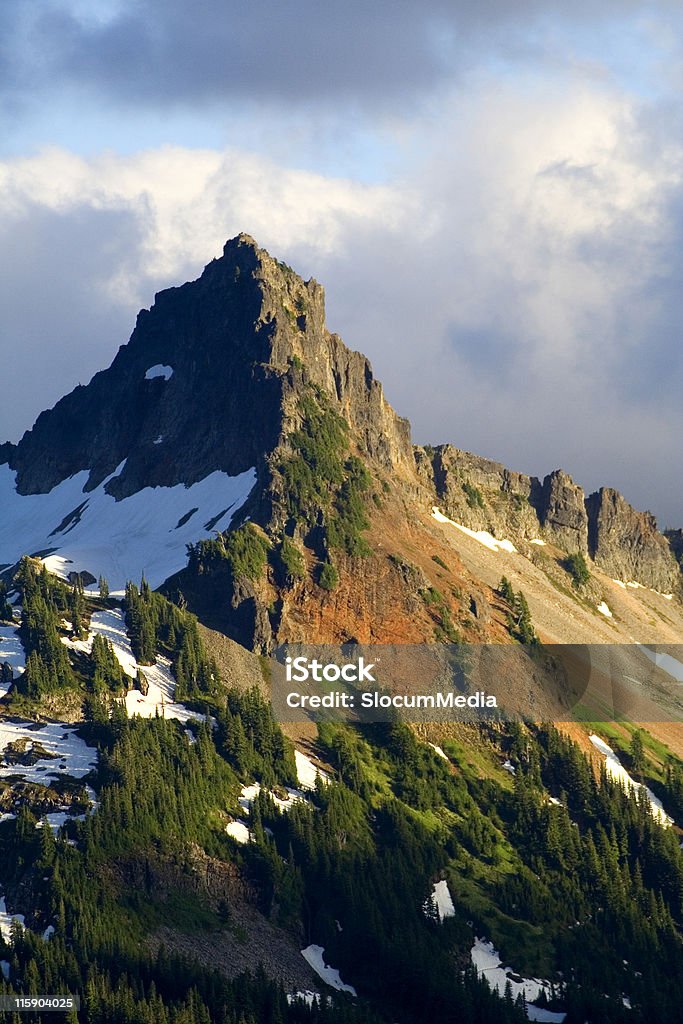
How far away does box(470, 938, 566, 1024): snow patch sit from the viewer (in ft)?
588

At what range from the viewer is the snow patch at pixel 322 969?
176500 millimetres

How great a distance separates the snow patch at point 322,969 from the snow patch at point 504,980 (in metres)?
16.6

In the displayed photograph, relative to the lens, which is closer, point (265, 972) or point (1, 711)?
point (265, 972)

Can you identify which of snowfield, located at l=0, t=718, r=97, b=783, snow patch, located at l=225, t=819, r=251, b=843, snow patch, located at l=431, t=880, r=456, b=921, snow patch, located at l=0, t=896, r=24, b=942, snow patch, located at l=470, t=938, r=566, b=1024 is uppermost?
snowfield, located at l=0, t=718, r=97, b=783

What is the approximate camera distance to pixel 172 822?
188250mm

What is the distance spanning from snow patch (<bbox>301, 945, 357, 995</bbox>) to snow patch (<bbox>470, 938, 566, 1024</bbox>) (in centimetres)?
1656

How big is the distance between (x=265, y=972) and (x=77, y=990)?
25849mm

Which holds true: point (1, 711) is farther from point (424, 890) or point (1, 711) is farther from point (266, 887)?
point (424, 890)

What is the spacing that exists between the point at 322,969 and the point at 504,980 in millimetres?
22348

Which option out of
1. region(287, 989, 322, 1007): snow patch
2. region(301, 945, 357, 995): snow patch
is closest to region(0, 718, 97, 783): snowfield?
region(301, 945, 357, 995): snow patch

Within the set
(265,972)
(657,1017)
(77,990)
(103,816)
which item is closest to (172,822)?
(103,816)

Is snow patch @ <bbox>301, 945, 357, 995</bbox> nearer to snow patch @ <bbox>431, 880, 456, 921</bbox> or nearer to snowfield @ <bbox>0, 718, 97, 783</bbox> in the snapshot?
snow patch @ <bbox>431, 880, 456, 921</bbox>

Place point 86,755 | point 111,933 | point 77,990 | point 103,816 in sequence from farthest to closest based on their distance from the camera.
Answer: point 86,755
point 103,816
point 111,933
point 77,990

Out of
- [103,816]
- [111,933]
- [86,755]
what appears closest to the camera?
[111,933]
